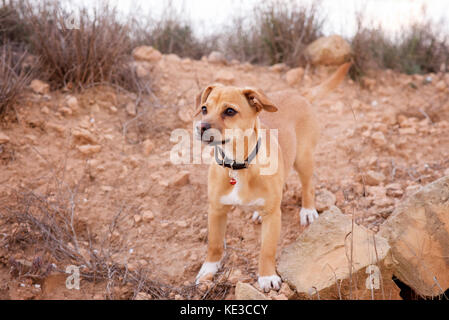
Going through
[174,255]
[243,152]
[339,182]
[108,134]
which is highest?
[243,152]

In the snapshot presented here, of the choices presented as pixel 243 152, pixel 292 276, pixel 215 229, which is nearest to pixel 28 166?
pixel 215 229

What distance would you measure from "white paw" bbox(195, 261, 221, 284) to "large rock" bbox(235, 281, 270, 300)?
2.00 feet

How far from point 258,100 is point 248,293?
146 centimetres

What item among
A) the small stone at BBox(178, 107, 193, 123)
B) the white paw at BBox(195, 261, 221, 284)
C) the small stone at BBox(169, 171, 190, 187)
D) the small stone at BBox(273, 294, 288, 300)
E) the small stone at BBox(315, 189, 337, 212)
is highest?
the small stone at BBox(178, 107, 193, 123)

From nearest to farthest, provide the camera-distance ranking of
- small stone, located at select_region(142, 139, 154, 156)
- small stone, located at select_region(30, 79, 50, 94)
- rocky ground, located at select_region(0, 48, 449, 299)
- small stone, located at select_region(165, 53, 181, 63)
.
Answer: rocky ground, located at select_region(0, 48, 449, 299) → small stone, located at select_region(142, 139, 154, 156) → small stone, located at select_region(30, 79, 50, 94) → small stone, located at select_region(165, 53, 181, 63)

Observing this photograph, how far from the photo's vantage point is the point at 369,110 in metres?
6.46

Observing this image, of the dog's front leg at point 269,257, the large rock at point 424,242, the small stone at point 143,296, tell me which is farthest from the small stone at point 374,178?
the small stone at point 143,296

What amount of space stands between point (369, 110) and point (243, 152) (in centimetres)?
408

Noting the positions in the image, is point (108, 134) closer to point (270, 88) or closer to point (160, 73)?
point (160, 73)

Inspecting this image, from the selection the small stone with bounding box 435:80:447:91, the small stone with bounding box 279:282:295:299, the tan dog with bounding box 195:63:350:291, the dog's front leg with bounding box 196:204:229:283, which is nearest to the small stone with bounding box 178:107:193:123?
the tan dog with bounding box 195:63:350:291

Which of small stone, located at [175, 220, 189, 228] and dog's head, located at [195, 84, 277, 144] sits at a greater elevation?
dog's head, located at [195, 84, 277, 144]

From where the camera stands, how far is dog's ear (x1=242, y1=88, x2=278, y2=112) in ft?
10.2

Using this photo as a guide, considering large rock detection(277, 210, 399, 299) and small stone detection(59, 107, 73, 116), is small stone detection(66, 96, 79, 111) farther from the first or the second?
large rock detection(277, 210, 399, 299)

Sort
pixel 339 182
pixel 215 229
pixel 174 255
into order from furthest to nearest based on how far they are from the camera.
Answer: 1. pixel 339 182
2. pixel 174 255
3. pixel 215 229
